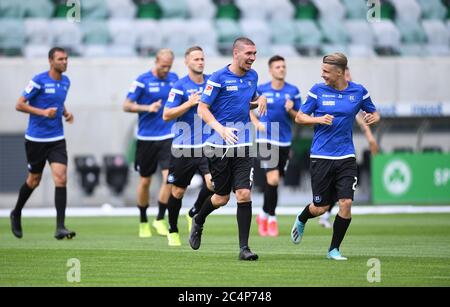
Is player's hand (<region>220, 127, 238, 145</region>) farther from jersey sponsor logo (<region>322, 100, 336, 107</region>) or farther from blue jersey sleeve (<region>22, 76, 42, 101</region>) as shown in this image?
blue jersey sleeve (<region>22, 76, 42, 101</region>)

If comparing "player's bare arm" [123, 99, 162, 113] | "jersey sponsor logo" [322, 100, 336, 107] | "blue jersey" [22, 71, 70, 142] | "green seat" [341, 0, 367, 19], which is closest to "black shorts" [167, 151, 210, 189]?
"player's bare arm" [123, 99, 162, 113]

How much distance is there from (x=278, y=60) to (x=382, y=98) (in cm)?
1554

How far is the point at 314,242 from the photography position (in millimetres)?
15617

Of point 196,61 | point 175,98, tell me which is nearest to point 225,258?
point 175,98

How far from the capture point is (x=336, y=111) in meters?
12.7

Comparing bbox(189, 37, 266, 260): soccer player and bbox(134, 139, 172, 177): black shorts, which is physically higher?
bbox(189, 37, 266, 260): soccer player

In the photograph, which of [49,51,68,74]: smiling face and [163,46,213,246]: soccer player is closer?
[163,46,213,246]: soccer player

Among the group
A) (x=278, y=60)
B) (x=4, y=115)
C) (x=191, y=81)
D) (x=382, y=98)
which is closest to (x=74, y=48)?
(x=4, y=115)

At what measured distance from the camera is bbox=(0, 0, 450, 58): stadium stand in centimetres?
3238

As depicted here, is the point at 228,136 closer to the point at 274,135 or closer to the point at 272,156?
the point at 272,156

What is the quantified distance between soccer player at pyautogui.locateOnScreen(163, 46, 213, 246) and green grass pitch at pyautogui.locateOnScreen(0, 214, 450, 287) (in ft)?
1.99

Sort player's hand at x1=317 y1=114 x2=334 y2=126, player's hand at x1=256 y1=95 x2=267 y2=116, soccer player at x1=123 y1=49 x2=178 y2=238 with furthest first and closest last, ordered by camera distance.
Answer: soccer player at x1=123 y1=49 x2=178 y2=238 < player's hand at x1=256 y1=95 x2=267 y2=116 < player's hand at x1=317 y1=114 x2=334 y2=126

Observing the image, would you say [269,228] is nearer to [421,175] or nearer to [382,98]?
[421,175]

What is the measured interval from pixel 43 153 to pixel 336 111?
18.6ft
